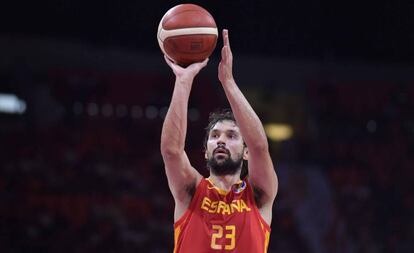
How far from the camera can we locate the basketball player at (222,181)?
13.9 feet

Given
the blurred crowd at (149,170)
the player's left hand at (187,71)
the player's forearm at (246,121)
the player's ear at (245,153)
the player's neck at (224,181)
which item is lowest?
the blurred crowd at (149,170)

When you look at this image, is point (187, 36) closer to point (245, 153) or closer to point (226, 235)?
point (245, 153)

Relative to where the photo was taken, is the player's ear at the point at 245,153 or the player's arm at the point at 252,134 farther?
the player's ear at the point at 245,153

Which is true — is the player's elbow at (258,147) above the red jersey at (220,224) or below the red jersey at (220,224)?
above

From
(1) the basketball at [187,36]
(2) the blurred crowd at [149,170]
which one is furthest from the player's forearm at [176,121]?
(2) the blurred crowd at [149,170]

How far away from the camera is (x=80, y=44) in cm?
1795

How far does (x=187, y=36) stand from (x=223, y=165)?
3.08 ft

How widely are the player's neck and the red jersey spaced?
2.1 inches

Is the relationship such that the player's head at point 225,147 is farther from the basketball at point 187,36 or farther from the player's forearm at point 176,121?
the basketball at point 187,36

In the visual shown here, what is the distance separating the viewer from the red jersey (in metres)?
4.30

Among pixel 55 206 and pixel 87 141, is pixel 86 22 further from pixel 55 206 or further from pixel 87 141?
pixel 55 206

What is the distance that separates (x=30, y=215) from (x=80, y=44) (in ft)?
20.6

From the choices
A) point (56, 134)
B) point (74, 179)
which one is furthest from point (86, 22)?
point (74, 179)

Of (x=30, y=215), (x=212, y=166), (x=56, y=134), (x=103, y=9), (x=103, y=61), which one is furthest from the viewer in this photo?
(x=103, y=61)
